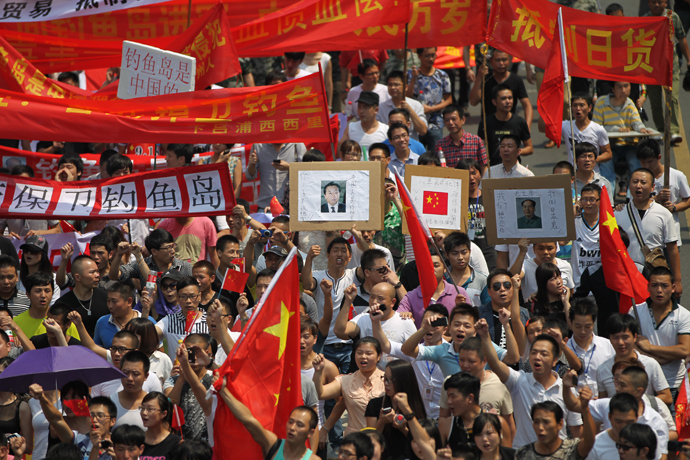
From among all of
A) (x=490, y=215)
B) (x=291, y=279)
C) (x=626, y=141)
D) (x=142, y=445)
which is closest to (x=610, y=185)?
(x=626, y=141)

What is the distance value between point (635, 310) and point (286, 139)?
3596mm

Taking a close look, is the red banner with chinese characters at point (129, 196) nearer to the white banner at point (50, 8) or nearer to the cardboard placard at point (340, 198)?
the cardboard placard at point (340, 198)

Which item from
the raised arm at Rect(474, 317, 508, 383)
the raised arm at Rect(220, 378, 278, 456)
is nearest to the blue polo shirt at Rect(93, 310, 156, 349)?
the raised arm at Rect(220, 378, 278, 456)

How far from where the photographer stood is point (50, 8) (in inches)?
478

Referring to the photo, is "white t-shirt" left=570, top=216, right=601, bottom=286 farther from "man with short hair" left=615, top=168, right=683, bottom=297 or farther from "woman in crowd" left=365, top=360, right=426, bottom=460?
"woman in crowd" left=365, top=360, right=426, bottom=460

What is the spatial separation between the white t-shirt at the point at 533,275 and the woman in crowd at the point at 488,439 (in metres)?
2.68

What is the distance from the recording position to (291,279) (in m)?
7.06

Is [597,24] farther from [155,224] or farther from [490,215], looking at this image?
[155,224]

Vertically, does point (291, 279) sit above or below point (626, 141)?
below

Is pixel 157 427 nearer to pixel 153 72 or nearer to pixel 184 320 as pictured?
pixel 184 320

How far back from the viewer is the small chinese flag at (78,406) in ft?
24.4

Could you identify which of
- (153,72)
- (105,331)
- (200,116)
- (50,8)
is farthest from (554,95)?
(50,8)

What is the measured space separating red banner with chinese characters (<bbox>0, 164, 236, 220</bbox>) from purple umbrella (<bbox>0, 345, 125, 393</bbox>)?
6.84ft

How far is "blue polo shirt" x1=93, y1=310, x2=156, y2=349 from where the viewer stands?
873 centimetres
